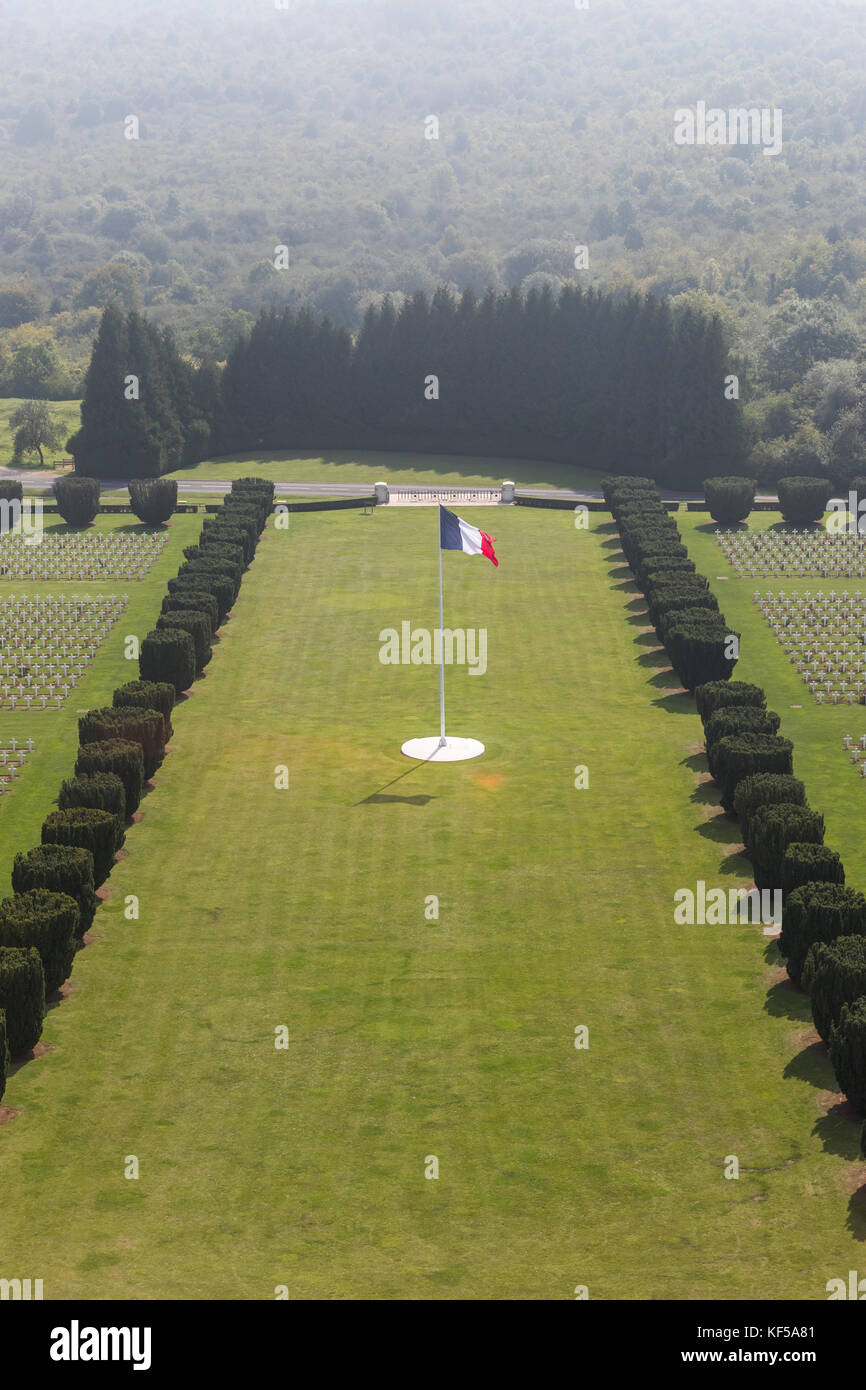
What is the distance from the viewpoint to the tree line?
108750mm

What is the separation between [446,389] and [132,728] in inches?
2902

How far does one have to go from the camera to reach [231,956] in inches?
1538

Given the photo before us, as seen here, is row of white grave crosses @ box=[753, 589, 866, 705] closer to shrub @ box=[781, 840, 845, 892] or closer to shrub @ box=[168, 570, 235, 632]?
shrub @ box=[781, 840, 845, 892]

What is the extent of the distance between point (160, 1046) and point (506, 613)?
3972 cm

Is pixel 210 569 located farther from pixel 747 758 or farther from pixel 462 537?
pixel 747 758

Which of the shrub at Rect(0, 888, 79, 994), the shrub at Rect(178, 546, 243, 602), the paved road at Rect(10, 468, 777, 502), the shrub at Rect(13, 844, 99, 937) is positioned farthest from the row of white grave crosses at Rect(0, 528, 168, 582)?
the shrub at Rect(0, 888, 79, 994)

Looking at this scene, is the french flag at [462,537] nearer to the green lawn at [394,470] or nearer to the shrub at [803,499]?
the shrub at [803,499]

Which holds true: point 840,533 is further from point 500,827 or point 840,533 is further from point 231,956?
point 231,956

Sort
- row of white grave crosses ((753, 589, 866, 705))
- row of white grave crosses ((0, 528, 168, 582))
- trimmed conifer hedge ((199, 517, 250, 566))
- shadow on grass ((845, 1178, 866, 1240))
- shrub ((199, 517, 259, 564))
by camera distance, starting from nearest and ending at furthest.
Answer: shadow on grass ((845, 1178, 866, 1240)) < row of white grave crosses ((753, 589, 866, 705)) < trimmed conifer hedge ((199, 517, 250, 566)) < shrub ((199, 517, 259, 564)) < row of white grave crosses ((0, 528, 168, 582))

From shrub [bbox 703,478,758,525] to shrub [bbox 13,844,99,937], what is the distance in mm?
58931

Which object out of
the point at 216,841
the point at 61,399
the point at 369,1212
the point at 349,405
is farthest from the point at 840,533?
the point at 61,399

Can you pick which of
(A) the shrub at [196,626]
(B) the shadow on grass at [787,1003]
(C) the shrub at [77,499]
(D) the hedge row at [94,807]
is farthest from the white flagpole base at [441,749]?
(C) the shrub at [77,499]

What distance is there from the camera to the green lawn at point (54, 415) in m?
118

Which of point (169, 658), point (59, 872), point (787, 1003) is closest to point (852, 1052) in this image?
point (787, 1003)
